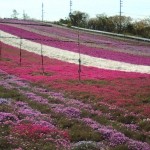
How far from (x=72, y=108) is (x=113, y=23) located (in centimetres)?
9984

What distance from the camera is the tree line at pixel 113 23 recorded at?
369ft

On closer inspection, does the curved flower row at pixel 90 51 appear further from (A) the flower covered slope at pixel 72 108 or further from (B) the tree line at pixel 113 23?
(B) the tree line at pixel 113 23

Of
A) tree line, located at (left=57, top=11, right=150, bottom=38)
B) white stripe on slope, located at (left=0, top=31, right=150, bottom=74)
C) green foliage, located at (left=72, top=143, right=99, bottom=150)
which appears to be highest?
tree line, located at (left=57, top=11, right=150, bottom=38)

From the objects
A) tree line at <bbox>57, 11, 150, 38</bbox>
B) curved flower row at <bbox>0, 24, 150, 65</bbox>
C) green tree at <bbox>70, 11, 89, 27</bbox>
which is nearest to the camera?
curved flower row at <bbox>0, 24, 150, 65</bbox>

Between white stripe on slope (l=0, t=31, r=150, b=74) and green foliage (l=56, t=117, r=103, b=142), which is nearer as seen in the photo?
green foliage (l=56, t=117, r=103, b=142)

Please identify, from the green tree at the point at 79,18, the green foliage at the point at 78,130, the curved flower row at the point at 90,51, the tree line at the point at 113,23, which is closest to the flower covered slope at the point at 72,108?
the green foliage at the point at 78,130

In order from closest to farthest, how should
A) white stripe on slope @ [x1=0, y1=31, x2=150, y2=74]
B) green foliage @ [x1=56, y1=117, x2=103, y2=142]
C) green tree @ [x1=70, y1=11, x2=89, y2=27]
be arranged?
green foliage @ [x1=56, y1=117, x2=103, y2=142] < white stripe on slope @ [x1=0, y1=31, x2=150, y2=74] < green tree @ [x1=70, y1=11, x2=89, y2=27]

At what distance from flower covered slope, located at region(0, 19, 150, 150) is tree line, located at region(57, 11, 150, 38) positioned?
2375 inches

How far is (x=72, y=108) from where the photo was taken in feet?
85.9

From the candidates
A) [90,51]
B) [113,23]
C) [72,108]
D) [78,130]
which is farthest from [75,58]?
[113,23]

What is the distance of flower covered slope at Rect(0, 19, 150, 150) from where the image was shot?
19.4 m

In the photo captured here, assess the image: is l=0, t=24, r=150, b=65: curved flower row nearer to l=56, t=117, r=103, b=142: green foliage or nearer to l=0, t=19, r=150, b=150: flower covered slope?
l=0, t=19, r=150, b=150: flower covered slope

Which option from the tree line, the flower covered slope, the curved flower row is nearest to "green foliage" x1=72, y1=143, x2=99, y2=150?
the flower covered slope

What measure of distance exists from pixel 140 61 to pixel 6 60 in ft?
59.8
